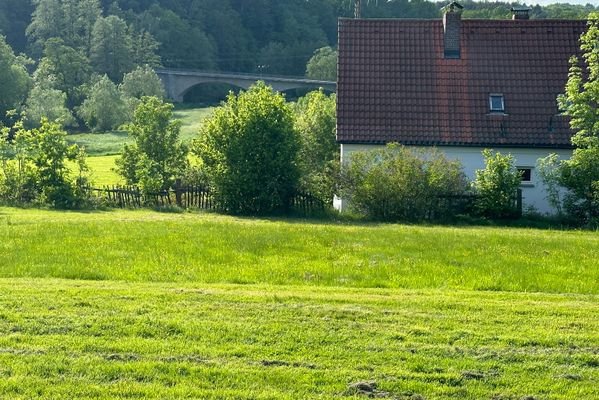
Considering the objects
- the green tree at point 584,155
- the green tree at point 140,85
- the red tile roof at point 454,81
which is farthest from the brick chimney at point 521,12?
the green tree at point 140,85

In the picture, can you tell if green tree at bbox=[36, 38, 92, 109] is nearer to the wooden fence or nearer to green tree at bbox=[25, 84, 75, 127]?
green tree at bbox=[25, 84, 75, 127]

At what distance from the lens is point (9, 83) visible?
67.6 meters

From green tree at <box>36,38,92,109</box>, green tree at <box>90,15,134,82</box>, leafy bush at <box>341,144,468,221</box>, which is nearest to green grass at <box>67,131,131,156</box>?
green tree at <box>36,38,92,109</box>

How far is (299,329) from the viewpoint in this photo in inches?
344

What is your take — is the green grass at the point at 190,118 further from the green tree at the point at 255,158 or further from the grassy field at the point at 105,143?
the green tree at the point at 255,158

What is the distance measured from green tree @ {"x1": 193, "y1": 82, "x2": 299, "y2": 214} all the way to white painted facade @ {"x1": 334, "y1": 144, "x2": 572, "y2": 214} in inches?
78.8

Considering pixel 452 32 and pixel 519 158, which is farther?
pixel 452 32

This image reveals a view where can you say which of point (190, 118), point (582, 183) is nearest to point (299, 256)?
point (582, 183)

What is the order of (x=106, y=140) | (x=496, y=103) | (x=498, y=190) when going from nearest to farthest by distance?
(x=498, y=190), (x=496, y=103), (x=106, y=140)

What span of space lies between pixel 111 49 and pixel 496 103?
73.2 metres

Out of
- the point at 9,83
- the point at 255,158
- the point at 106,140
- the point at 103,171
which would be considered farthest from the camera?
the point at 9,83

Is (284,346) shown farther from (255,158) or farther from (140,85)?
(140,85)

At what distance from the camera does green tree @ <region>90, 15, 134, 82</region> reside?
94312 millimetres

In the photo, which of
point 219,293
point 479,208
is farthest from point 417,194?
point 219,293
